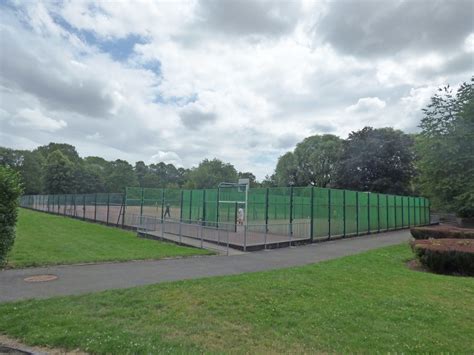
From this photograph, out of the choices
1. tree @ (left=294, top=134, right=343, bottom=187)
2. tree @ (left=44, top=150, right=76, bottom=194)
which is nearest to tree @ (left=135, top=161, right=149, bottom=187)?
tree @ (left=44, top=150, right=76, bottom=194)

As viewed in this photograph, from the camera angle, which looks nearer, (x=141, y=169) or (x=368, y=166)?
(x=368, y=166)

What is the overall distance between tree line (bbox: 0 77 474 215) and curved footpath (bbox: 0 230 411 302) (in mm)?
2889

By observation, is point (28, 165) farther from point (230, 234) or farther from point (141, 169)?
point (230, 234)

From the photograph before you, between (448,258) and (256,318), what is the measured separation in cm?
747

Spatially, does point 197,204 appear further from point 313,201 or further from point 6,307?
point 6,307

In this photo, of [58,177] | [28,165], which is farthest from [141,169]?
[58,177]

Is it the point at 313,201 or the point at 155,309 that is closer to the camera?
the point at 155,309

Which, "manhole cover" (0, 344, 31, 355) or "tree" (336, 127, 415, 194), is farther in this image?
"tree" (336, 127, 415, 194)

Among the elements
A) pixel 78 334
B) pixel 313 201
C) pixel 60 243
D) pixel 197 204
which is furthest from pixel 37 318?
pixel 197 204

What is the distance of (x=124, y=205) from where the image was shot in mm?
22328

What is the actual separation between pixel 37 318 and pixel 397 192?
4272 cm

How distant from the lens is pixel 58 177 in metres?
67.2

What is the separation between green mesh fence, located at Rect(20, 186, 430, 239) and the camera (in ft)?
57.8

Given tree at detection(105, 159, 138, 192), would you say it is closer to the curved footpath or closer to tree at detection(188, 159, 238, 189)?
tree at detection(188, 159, 238, 189)
